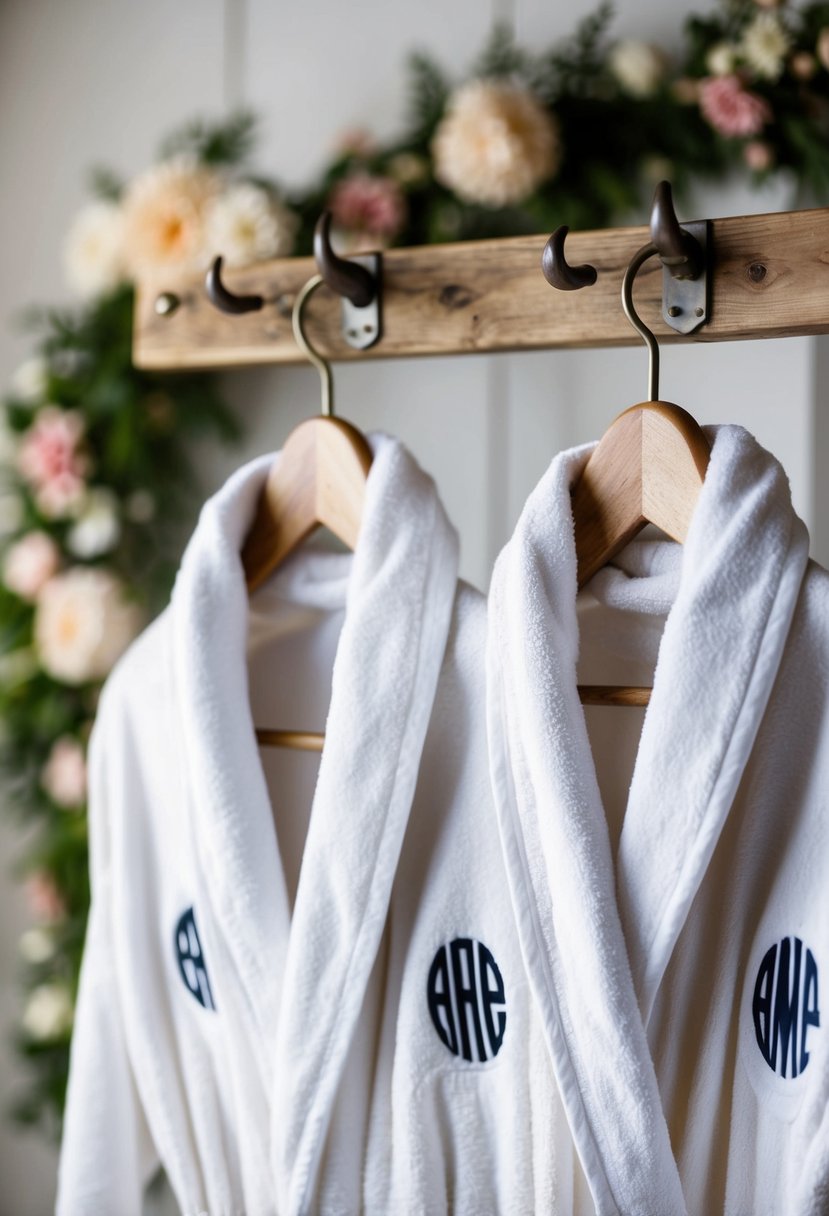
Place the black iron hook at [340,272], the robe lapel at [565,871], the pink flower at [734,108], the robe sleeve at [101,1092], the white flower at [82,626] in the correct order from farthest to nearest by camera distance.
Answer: the white flower at [82,626] → the pink flower at [734,108] → the robe sleeve at [101,1092] → the black iron hook at [340,272] → the robe lapel at [565,871]

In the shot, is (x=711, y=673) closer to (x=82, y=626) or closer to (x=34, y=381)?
(x=82, y=626)

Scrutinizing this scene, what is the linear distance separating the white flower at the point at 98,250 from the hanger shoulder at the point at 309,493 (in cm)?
75

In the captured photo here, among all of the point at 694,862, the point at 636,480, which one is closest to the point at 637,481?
the point at 636,480

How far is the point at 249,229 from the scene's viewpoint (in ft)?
4.30

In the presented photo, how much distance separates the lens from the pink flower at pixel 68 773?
4.79ft

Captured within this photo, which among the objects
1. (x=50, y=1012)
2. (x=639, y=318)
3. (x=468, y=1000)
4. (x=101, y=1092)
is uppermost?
(x=639, y=318)

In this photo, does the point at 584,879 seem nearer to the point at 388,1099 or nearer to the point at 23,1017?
the point at 388,1099

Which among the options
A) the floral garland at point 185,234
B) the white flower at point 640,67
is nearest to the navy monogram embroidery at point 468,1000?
the floral garland at point 185,234

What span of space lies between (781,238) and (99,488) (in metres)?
1.03

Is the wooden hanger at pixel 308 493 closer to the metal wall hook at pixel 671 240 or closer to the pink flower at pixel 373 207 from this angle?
the metal wall hook at pixel 671 240

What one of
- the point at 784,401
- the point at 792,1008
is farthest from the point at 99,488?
the point at 792,1008

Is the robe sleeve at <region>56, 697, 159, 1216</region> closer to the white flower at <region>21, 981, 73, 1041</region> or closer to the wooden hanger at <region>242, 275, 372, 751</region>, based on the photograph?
the wooden hanger at <region>242, 275, 372, 751</region>

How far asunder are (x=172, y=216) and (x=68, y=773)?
738 mm

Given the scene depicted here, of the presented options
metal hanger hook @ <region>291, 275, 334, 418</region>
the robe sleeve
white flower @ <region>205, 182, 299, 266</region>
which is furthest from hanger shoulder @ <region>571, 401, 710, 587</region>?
white flower @ <region>205, 182, 299, 266</region>
